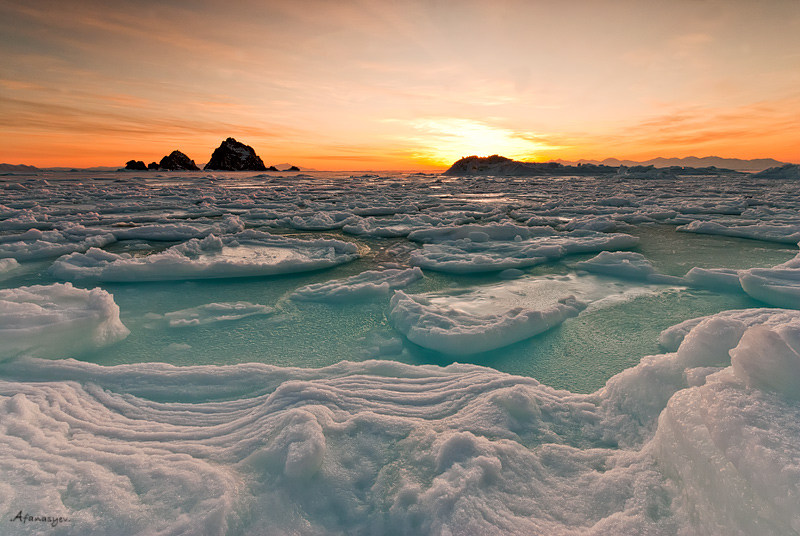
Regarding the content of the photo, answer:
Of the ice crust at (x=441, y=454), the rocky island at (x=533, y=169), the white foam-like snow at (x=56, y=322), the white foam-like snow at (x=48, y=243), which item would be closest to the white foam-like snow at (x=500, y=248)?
the ice crust at (x=441, y=454)

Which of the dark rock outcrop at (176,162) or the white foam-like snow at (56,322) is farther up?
the dark rock outcrop at (176,162)

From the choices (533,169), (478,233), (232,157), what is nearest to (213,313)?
(478,233)

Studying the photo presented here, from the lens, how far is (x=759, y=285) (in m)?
4.31

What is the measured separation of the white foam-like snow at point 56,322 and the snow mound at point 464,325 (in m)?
2.82

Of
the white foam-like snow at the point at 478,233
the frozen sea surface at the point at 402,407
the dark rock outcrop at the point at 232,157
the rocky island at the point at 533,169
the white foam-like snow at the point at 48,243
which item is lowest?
the frozen sea surface at the point at 402,407

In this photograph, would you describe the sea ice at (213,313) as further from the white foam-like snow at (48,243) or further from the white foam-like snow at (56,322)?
the white foam-like snow at (48,243)

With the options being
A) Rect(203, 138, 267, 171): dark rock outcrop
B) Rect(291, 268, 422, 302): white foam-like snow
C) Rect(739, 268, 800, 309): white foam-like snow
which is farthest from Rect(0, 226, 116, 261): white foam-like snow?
Rect(203, 138, 267, 171): dark rock outcrop

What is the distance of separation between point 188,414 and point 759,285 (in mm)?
6036

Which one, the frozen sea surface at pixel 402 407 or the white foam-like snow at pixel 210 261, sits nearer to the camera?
the frozen sea surface at pixel 402 407

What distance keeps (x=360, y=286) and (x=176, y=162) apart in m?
96.8

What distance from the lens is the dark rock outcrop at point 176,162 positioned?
82.7 metres

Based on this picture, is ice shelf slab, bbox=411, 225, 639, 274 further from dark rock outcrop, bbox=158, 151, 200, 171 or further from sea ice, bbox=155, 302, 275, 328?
dark rock outcrop, bbox=158, 151, 200, 171

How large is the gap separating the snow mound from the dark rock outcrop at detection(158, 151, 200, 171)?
97782 mm

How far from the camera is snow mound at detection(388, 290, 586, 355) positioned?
344 centimetres
